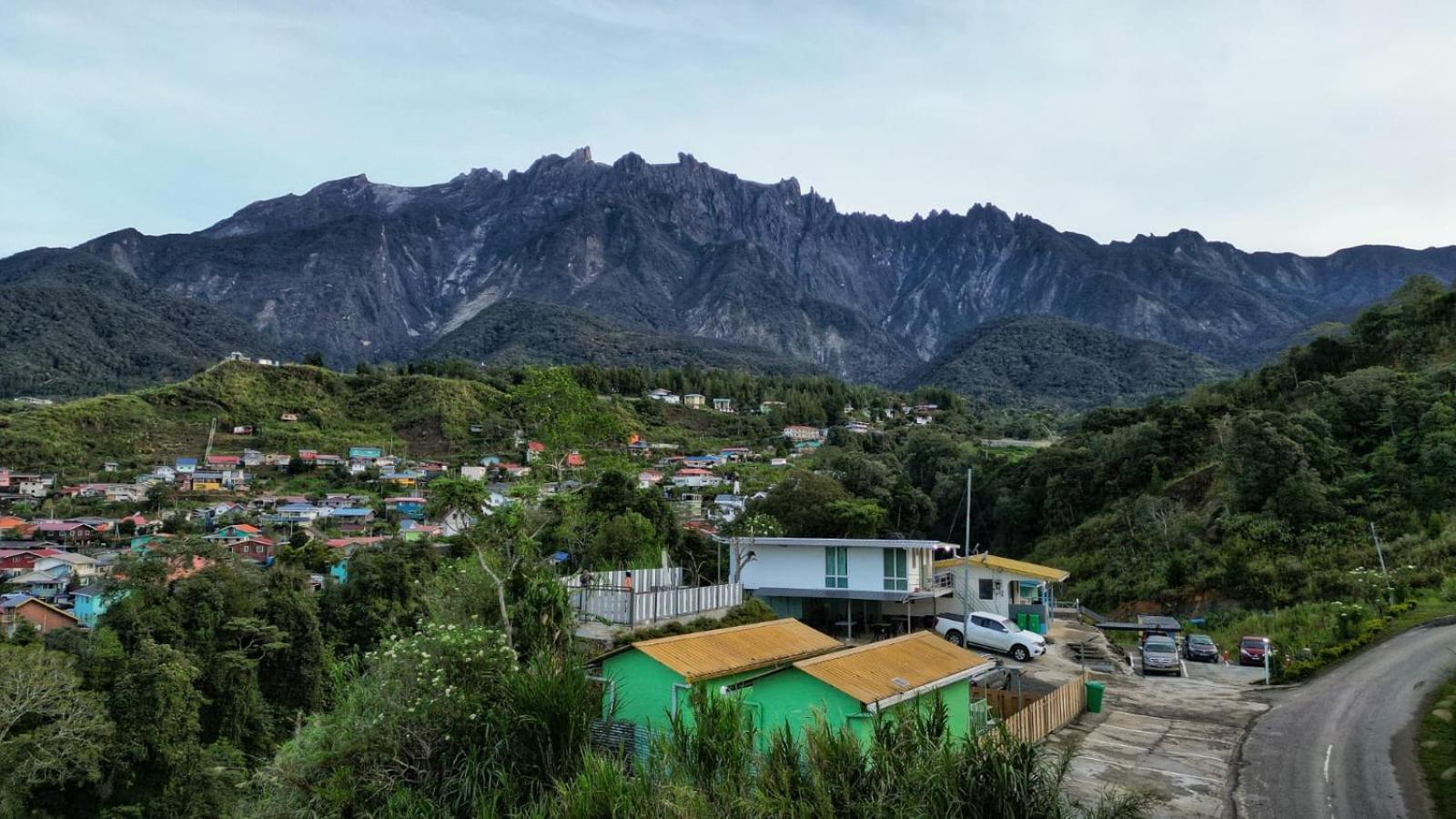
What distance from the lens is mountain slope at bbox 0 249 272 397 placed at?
14212 cm

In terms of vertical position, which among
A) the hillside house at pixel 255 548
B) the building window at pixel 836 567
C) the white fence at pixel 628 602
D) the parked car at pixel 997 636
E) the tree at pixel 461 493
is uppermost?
the tree at pixel 461 493

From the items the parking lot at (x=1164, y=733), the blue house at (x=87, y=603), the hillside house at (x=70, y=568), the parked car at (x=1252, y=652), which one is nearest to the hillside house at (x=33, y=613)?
the blue house at (x=87, y=603)

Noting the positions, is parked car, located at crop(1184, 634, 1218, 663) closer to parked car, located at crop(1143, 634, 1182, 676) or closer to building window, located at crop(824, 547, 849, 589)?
parked car, located at crop(1143, 634, 1182, 676)

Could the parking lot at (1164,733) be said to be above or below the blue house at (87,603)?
above

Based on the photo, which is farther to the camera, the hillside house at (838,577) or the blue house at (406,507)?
the blue house at (406,507)

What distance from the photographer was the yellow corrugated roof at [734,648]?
1095 centimetres

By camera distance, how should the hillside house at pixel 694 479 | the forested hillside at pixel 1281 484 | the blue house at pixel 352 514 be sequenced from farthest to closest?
the hillside house at pixel 694 479 < the blue house at pixel 352 514 < the forested hillside at pixel 1281 484

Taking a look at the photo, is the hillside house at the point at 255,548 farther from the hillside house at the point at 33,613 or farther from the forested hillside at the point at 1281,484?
the forested hillside at the point at 1281,484

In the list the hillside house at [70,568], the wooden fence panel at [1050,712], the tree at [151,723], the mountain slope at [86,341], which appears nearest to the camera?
the wooden fence panel at [1050,712]

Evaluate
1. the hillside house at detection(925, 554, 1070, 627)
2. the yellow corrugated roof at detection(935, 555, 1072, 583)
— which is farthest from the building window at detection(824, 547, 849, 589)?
the yellow corrugated roof at detection(935, 555, 1072, 583)

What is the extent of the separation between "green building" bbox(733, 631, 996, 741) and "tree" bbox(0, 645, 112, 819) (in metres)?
24.5

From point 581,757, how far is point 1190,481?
4653cm

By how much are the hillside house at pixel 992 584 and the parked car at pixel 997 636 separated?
432cm

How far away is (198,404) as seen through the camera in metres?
100
